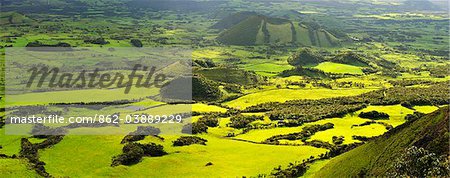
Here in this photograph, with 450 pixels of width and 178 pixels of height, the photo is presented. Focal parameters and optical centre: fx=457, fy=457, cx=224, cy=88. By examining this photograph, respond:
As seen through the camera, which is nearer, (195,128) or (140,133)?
(140,133)

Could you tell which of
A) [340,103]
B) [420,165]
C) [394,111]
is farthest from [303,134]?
[420,165]

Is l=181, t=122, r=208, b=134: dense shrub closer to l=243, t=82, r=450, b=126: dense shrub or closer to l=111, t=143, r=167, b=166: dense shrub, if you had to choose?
l=111, t=143, r=167, b=166: dense shrub

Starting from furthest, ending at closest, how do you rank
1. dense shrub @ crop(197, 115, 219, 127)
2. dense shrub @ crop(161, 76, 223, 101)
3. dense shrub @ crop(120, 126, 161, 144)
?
1. dense shrub @ crop(161, 76, 223, 101)
2. dense shrub @ crop(197, 115, 219, 127)
3. dense shrub @ crop(120, 126, 161, 144)

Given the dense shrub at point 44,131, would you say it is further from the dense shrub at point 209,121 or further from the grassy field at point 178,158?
the dense shrub at point 209,121

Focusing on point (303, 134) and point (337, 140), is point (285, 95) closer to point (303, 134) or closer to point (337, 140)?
point (303, 134)

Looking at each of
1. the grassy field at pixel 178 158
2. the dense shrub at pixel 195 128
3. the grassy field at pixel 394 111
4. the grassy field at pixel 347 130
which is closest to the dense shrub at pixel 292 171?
the grassy field at pixel 178 158

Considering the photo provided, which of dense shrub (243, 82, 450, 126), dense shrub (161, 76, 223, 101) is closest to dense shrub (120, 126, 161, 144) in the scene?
dense shrub (243, 82, 450, 126)

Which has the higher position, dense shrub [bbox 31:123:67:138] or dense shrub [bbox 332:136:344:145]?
dense shrub [bbox 31:123:67:138]
